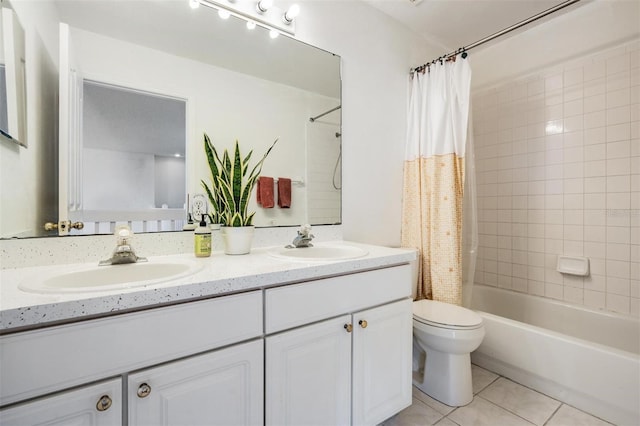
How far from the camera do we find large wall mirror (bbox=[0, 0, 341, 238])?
1.08 metres

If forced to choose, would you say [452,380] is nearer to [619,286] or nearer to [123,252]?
[619,286]

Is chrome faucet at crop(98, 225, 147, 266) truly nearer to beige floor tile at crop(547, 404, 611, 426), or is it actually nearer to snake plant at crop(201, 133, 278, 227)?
snake plant at crop(201, 133, 278, 227)

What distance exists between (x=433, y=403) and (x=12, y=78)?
7.52ft

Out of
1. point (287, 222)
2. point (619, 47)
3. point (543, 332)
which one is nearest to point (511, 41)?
point (619, 47)

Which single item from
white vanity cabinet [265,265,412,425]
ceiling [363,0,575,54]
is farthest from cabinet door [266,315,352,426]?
ceiling [363,0,575,54]

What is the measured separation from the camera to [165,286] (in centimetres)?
73

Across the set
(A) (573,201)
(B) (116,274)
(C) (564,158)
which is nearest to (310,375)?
(B) (116,274)

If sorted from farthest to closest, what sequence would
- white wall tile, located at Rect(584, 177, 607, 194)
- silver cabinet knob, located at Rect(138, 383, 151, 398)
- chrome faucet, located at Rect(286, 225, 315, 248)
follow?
white wall tile, located at Rect(584, 177, 607, 194), chrome faucet, located at Rect(286, 225, 315, 248), silver cabinet knob, located at Rect(138, 383, 151, 398)

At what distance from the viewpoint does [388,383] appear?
4.11ft

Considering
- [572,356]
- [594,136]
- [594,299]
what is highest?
[594,136]

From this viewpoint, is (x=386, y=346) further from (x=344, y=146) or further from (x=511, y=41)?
(x=511, y=41)

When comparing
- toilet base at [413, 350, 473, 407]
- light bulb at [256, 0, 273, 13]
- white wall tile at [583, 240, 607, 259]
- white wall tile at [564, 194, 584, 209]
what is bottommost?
toilet base at [413, 350, 473, 407]

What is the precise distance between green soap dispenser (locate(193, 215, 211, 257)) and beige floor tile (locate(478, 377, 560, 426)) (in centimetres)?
170

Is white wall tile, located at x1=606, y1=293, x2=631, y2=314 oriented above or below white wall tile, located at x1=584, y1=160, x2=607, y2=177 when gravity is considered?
below
